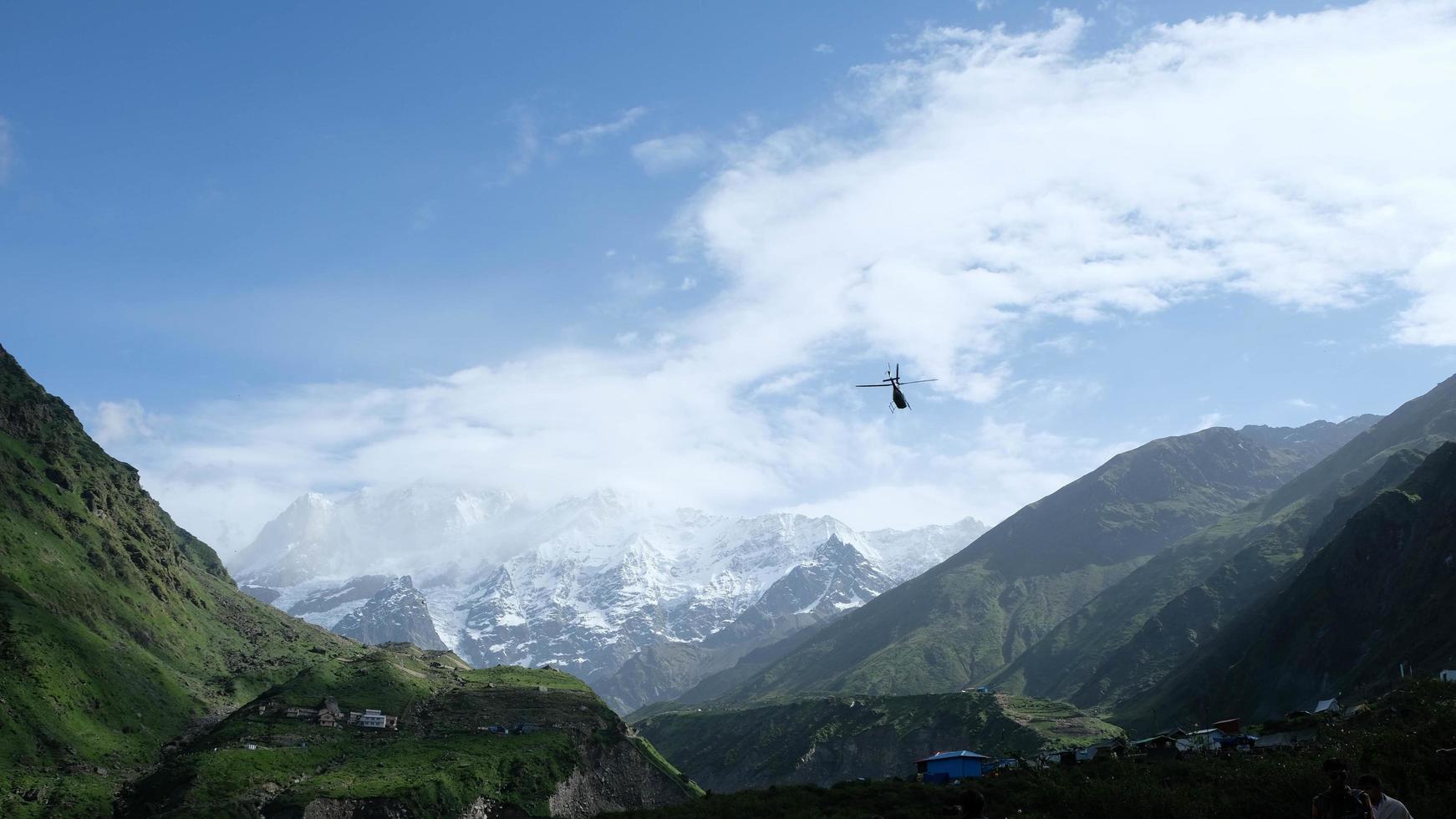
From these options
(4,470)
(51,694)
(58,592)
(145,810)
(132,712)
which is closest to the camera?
(145,810)

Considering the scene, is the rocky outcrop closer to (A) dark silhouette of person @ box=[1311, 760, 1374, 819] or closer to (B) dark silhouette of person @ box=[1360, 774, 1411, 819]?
(A) dark silhouette of person @ box=[1311, 760, 1374, 819]

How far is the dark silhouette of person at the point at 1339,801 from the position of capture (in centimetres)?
2473

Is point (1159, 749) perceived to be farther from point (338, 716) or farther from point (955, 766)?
point (338, 716)

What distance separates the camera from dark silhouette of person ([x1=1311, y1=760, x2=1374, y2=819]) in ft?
81.1

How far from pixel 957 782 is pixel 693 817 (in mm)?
23398

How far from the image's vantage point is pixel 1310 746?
68.1 meters

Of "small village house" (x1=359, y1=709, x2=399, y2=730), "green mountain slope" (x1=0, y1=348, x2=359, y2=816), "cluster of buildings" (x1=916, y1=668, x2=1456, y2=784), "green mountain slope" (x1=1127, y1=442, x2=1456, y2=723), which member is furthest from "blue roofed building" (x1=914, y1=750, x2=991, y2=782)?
"green mountain slope" (x1=0, y1=348, x2=359, y2=816)

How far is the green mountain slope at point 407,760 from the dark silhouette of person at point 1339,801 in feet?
391

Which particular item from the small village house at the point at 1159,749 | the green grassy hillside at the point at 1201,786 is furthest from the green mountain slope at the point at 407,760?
the small village house at the point at 1159,749

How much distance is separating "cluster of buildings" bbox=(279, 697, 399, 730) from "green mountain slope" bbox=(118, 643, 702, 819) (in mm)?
1182

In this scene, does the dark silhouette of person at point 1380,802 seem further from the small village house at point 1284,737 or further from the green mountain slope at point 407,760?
the green mountain slope at point 407,760

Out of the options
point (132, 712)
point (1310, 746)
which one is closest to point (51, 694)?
point (132, 712)

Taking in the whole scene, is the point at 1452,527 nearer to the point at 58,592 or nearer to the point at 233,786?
the point at 233,786

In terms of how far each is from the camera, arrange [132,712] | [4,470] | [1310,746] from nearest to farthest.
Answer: [1310,746], [132,712], [4,470]
